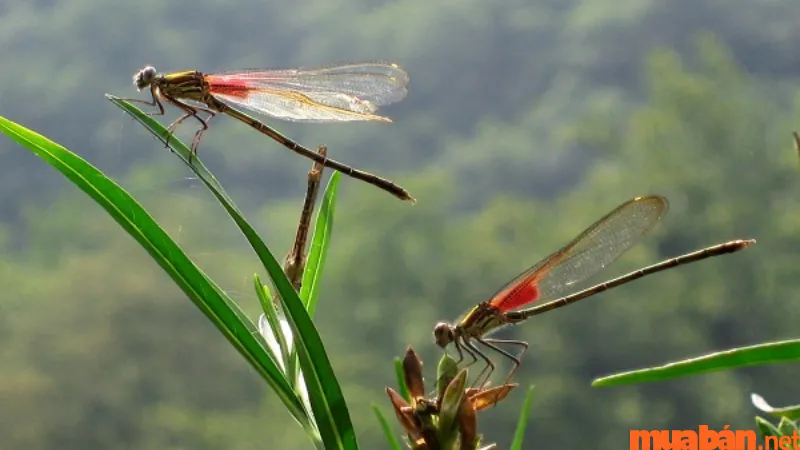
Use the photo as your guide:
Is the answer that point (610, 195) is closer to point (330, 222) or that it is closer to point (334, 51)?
point (334, 51)

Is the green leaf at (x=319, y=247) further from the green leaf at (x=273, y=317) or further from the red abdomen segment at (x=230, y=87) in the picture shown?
the red abdomen segment at (x=230, y=87)

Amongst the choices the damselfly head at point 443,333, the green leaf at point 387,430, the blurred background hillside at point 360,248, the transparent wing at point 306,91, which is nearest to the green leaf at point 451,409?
the green leaf at point 387,430

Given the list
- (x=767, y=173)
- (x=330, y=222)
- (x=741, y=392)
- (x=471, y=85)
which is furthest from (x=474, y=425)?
(x=471, y=85)

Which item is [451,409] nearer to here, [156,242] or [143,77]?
[156,242]

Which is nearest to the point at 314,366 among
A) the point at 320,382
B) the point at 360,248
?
the point at 320,382

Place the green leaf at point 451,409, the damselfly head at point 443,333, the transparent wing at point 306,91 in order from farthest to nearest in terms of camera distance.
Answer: the transparent wing at point 306,91, the damselfly head at point 443,333, the green leaf at point 451,409
